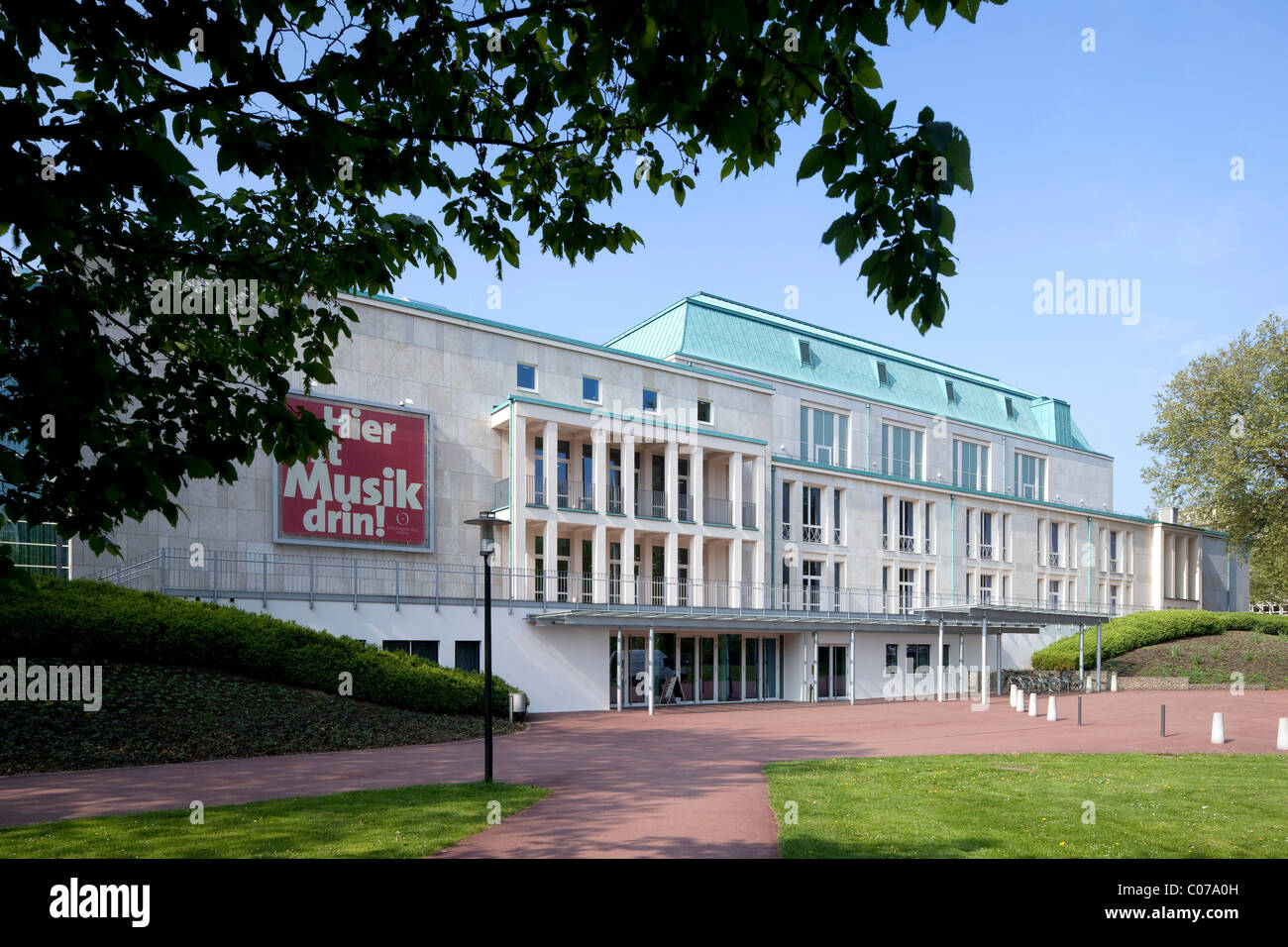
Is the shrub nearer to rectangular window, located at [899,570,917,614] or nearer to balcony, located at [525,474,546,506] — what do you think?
rectangular window, located at [899,570,917,614]

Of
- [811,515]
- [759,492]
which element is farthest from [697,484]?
[811,515]

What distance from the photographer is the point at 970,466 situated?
51125 mm

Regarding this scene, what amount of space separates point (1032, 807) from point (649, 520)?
2331 centimetres

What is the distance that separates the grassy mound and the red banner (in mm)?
7852

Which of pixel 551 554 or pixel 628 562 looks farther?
pixel 628 562

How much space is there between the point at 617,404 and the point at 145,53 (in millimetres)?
28151

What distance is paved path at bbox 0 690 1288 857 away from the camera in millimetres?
9727

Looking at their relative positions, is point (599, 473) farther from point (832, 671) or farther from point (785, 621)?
point (832, 671)

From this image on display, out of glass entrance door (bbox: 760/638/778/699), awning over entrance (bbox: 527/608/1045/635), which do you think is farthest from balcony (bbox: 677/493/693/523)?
glass entrance door (bbox: 760/638/778/699)

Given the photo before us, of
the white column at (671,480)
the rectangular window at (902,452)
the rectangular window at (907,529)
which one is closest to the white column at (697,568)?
the white column at (671,480)

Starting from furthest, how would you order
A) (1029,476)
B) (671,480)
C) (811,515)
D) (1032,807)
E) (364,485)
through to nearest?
(1029,476)
(811,515)
(671,480)
(364,485)
(1032,807)

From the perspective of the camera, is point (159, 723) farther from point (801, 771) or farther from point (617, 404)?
point (617, 404)

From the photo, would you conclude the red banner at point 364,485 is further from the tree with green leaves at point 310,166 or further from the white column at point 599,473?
the tree with green leaves at point 310,166

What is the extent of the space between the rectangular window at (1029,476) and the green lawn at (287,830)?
48019 millimetres
